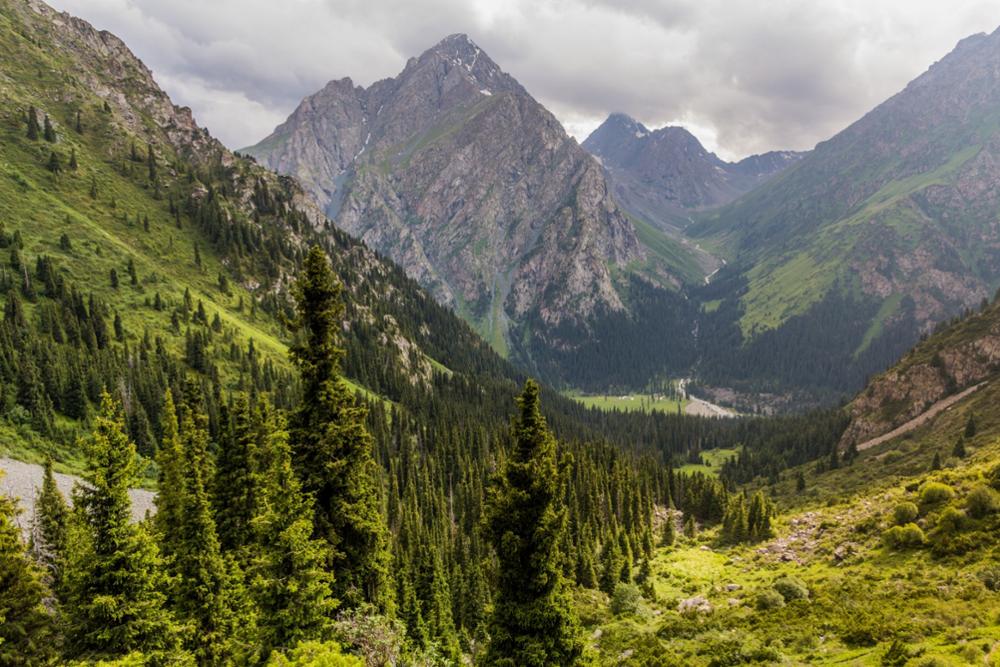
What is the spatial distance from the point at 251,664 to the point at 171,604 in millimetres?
13647

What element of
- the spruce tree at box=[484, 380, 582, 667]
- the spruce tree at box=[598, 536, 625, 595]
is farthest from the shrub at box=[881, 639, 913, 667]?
the spruce tree at box=[598, 536, 625, 595]

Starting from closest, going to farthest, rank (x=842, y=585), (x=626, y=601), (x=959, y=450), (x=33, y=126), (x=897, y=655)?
(x=897, y=655) < (x=842, y=585) < (x=626, y=601) < (x=959, y=450) < (x=33, y=126)

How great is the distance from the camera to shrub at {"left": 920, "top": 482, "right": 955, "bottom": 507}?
161 feet

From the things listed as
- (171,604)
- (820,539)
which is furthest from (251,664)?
(820,539)

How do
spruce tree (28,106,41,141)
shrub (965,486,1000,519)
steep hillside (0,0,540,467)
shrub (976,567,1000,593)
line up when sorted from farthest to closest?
spruce tree (28,106,41,141) → steep hillside (0,0,540,467) → shrub (965,486,1000,519) → shrub (976,567,1000,593)

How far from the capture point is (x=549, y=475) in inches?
1006

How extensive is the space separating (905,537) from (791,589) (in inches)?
480

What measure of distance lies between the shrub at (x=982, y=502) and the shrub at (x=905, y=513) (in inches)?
246

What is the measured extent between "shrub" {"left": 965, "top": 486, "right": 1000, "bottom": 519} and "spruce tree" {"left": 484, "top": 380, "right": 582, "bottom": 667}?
40897 mm

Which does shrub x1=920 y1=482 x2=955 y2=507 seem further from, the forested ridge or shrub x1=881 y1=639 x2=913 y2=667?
the forested ridge

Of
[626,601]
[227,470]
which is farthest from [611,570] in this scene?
[227,470]

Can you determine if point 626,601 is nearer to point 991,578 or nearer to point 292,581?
point 991,578

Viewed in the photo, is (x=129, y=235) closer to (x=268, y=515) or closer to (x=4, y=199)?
(x=4, y=199)

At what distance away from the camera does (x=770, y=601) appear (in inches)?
1693
